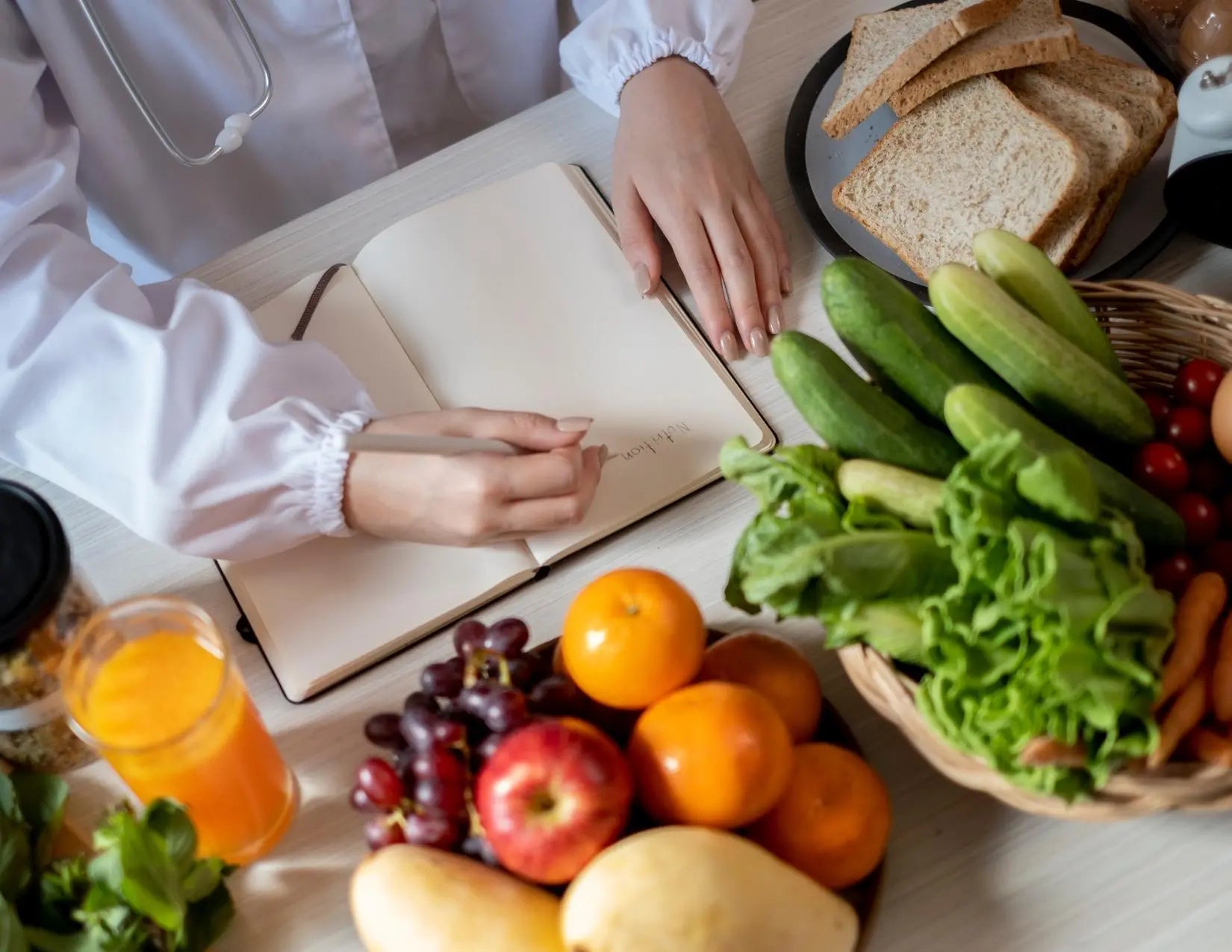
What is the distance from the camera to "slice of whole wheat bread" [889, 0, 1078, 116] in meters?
0.76

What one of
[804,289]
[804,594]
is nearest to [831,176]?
[804,289]

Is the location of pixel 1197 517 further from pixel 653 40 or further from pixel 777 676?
pixel 653 40

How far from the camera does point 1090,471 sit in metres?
0.50

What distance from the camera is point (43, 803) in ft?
1.84

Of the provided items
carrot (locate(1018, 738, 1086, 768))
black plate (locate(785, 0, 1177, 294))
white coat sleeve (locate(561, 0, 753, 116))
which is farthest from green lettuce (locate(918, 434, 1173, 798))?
white coat sleeve (locate(561, 0, 753, 116))

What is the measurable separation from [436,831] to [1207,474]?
1.45ft

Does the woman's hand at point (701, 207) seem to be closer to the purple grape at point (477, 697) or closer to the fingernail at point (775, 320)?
the fingernail at point (775, 320)

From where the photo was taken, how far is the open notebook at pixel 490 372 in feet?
2.20

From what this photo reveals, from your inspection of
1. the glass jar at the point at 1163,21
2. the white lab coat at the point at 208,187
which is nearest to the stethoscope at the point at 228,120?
the white lab coat at the point at 208,187

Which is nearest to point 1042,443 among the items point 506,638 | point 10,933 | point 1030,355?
point 1030,355

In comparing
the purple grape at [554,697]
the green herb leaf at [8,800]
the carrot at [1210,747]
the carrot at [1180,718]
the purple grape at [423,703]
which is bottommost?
the carrot at [1210,747]

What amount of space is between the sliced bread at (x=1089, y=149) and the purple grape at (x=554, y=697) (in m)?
0.45

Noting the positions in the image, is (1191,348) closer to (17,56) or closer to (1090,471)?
(1090,471)

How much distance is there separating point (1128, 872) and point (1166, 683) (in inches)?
5.5
